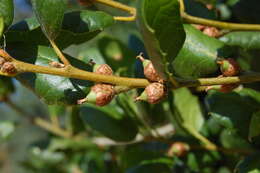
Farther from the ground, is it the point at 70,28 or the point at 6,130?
the point at 70,28

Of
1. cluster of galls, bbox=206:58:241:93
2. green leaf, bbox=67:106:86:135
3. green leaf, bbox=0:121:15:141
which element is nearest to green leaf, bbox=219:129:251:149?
cluster of galls, bbox=206:58:241:93

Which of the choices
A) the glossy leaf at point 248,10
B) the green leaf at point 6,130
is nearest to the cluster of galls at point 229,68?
the glossy leaf at point 248,10

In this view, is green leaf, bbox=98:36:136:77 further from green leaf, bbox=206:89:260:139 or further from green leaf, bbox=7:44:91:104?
green leaf, bbox=7:44:91:104

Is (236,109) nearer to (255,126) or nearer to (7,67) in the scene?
(255,126)

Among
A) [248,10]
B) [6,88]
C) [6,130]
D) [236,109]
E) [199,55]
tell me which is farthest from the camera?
[6,130]

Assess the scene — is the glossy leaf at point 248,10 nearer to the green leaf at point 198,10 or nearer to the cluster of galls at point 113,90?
the green leaf at point 198,10

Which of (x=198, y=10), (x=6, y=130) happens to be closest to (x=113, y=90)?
(x=198, y=10)

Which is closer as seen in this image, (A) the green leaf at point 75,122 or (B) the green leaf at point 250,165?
(B) the green leaf at point 250,165
